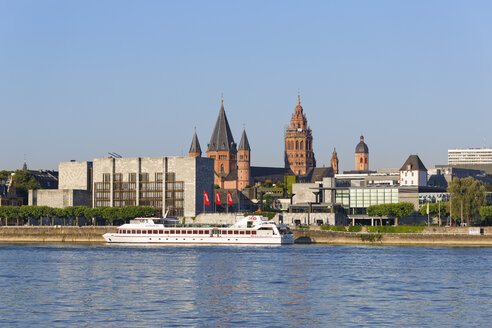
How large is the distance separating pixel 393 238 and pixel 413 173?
55.1 meters

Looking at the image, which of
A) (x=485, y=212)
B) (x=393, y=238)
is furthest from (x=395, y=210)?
(x=393, y=238)

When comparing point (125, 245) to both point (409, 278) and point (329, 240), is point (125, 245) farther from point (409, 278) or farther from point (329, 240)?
point (409, 278)

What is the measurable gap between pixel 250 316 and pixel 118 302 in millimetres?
10219

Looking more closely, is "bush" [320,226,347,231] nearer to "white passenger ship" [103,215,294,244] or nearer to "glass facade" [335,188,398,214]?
"white passenger ship" [103,215,294,244]

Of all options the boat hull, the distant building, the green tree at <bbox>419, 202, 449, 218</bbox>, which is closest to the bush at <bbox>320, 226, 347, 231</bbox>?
the boat hull

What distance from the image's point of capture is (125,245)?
12794 centimetres

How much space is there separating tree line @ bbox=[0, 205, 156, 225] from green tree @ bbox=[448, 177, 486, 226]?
55292mm

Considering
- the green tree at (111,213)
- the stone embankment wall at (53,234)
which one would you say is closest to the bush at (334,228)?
the stone embankment wall at (53,234)

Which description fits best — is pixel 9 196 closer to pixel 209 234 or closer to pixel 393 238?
pixel 209 234

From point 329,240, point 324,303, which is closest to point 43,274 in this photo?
point 324,303

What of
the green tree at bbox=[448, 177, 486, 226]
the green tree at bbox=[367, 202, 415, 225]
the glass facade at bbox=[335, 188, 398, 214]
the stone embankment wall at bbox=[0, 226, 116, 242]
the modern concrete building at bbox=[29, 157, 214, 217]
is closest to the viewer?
the green tree at bbox=[448, 177, 486, 226]

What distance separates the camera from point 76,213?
162875 mm

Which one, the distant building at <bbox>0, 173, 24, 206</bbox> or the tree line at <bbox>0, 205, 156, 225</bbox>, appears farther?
the distant building at <bbox>0, 173, 24, 206</bbox>

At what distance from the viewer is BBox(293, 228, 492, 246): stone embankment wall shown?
125m
